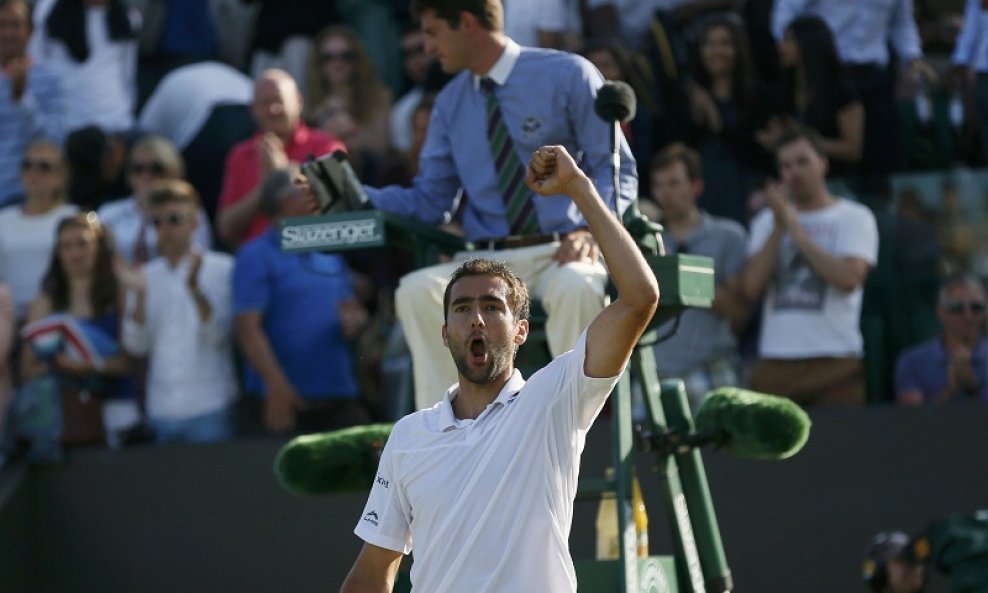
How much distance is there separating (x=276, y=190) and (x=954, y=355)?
3.29 metres

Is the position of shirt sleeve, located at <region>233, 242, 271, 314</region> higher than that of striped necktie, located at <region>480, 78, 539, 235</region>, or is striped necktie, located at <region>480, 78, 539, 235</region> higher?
striped necktie, located at <region>480, 78, 539, 235</region>

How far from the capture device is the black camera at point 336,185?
6914 mm

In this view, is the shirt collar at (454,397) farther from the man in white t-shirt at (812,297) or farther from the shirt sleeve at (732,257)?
the shirt sleeve at (732,257)

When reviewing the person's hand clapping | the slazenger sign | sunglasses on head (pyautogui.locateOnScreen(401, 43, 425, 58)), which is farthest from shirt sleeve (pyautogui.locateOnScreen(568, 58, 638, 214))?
sunglasses on head (pyautogui.locateOnScreen(401, 43, 425, 58))

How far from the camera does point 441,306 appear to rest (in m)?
6.82

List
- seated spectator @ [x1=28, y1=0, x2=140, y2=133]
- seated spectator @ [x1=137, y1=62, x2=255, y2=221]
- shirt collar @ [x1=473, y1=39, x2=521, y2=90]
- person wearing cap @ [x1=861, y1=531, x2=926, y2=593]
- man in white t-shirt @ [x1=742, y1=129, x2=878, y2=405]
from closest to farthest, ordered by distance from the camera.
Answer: shirt collar @ [x1=473, y1=39, x2=521, y2=90]
person wearing cap @ [x1=861, y1=531, x2=926, y2=593]
man in white t-shirt @ [x1=742, y1=129, x2=878, y2=405]
seated spectator @ [x1=137, y1=62, x2=255, y2=221]
seated spectator @ [x1=28, y1=0, x2=140, y2=133]

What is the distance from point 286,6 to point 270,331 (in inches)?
107

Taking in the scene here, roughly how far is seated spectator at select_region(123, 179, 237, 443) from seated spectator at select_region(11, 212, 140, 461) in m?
0.11

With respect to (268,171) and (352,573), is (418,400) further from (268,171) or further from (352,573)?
(268,171)

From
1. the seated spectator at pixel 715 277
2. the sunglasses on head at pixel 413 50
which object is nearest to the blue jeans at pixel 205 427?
the seated spectator at pixel 715 277

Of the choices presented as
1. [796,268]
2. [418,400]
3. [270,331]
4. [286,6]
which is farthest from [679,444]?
[286,6]

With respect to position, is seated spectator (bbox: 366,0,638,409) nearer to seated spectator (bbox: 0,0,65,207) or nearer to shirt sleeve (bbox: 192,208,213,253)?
shirt sleeve (bbox: 192,208,213,253)

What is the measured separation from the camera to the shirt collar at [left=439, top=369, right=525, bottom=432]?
201 inches

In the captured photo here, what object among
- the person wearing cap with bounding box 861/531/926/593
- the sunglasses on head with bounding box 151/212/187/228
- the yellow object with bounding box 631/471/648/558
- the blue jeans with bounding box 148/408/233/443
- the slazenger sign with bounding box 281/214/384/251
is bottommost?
→ the person wearing cap with bounding box 861/531/926/593
